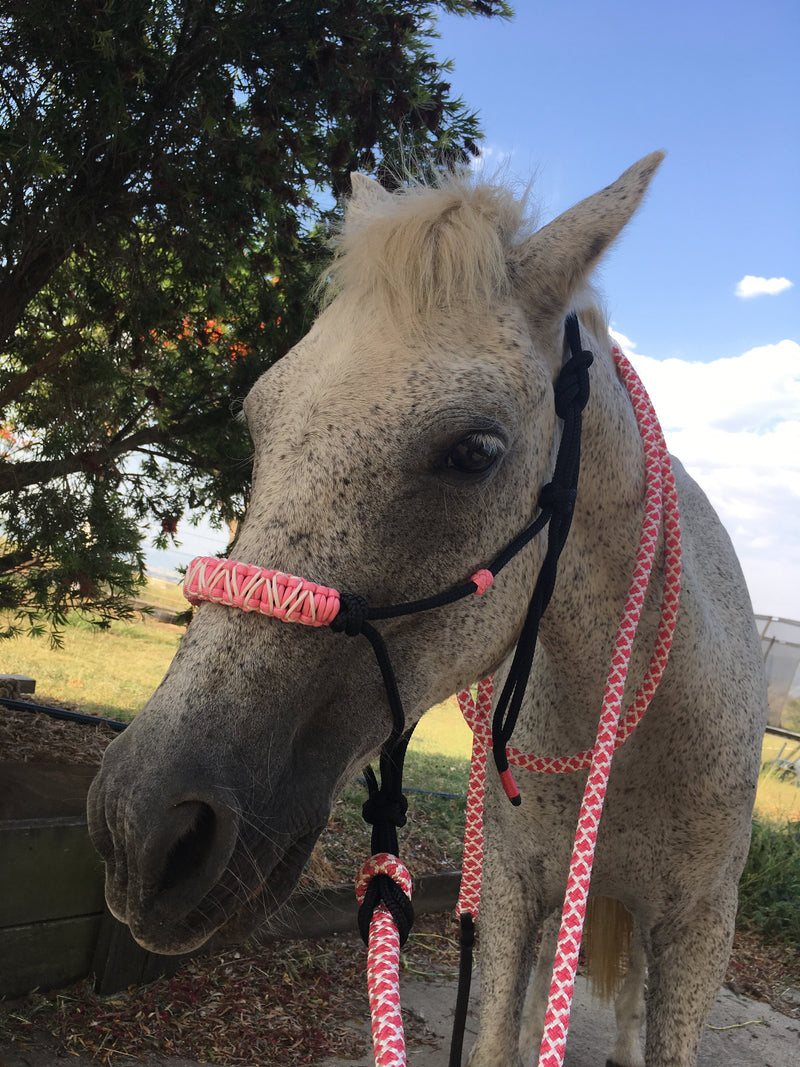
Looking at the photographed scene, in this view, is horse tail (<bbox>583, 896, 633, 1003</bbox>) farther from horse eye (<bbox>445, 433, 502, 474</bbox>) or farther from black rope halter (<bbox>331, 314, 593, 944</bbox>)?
horse eye (<bbox>445, 433, 502, 474</bbox>)

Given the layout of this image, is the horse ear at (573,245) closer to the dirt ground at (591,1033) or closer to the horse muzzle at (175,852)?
the horse muzzle at (175,852)

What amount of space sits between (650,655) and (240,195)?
2377 millimetres

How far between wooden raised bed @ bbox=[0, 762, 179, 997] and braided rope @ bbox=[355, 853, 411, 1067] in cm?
188

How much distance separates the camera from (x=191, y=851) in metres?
1.05

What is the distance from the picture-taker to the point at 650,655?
5.56ft

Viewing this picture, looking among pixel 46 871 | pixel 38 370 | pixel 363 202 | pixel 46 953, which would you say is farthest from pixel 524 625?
pixel 38 370

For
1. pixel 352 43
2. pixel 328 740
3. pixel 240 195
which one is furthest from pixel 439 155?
pixel 328 740

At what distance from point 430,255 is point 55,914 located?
261cm

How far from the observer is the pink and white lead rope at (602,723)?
4.06ft

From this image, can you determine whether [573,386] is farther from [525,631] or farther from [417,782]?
[417,782]

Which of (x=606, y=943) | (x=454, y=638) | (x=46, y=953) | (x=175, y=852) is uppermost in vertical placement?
(x=454, y=638)

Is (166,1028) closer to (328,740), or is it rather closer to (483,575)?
(328,740)

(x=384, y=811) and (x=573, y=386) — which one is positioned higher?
(x=573, y=386)

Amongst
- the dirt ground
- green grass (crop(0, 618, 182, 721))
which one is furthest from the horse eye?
green grass (crop(0, 618, 182, 721))
